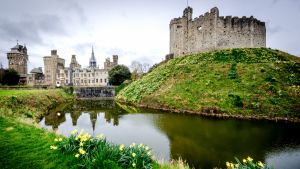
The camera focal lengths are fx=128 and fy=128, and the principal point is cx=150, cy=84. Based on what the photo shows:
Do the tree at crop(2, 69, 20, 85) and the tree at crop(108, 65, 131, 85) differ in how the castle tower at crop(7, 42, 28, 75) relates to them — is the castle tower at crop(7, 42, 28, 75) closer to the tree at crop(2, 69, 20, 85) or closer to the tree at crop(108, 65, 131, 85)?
the tree at crop(2, 69, 20, 85)

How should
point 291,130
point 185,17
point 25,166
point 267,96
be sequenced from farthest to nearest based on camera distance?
point 185,17 < point 267,96 < point 291,130 < point 25,166

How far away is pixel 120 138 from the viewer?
9656mm

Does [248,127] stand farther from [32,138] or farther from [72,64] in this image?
[72,64]

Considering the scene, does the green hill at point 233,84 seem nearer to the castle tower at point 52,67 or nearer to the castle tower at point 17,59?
the castle tower at point 52,67

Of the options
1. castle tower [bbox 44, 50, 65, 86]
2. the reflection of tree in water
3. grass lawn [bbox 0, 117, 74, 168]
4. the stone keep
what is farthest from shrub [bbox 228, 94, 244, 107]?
castle tower [bbox 44, 50, 65, 86]

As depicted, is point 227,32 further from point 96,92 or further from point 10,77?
point 10,77

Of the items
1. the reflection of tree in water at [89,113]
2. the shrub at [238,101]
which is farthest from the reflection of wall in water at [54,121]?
the shrub at [238,101]

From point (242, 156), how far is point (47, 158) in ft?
31.3

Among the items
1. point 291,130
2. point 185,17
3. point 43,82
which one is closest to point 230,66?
point 291,130

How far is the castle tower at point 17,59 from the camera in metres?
62.1


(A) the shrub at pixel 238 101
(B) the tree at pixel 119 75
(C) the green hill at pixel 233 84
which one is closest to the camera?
(C) the green hill at pixel 233 84

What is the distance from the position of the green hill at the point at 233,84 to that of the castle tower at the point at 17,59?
70.1m

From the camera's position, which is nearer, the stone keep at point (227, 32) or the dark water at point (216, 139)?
the dark water at point (216, 139)

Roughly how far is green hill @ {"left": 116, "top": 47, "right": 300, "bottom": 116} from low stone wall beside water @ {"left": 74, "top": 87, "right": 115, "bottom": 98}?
506 inches
